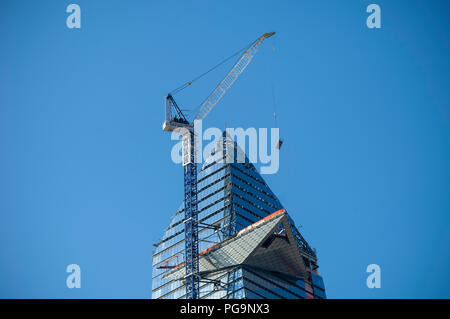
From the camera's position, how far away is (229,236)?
16650 centimetres

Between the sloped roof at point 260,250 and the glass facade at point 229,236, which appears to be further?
the glass facade at point 229,236

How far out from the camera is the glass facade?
159375 mm

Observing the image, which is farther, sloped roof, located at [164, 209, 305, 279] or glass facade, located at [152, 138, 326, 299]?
glass facade, located at [152, 138, 326, 299]

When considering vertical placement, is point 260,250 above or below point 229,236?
below

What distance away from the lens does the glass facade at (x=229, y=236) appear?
159 m

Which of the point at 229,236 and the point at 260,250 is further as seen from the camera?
the point at 229,236
